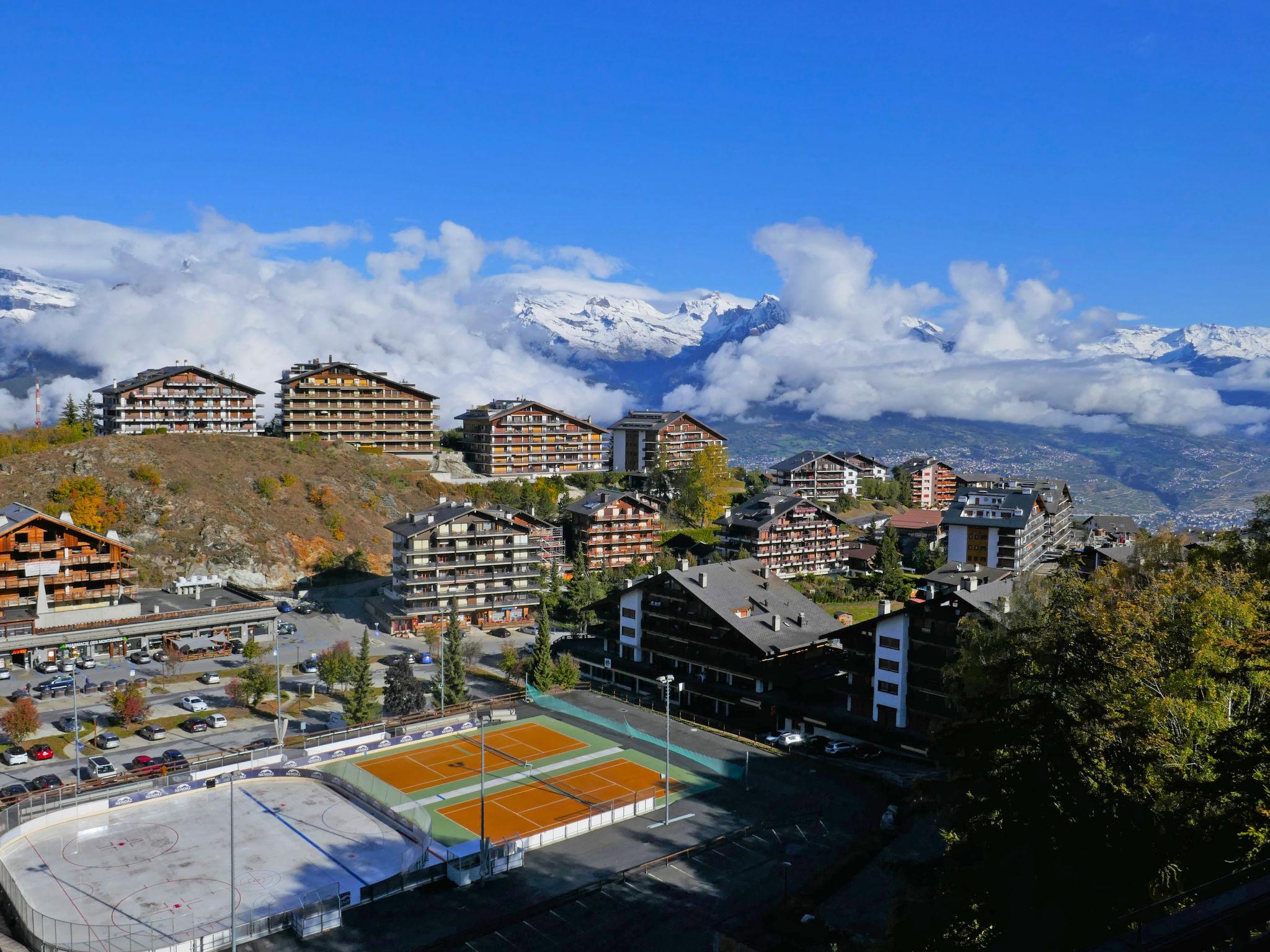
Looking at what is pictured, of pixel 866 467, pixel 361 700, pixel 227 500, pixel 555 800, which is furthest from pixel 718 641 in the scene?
pixel 866 467

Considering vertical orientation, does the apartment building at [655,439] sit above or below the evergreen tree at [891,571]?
above

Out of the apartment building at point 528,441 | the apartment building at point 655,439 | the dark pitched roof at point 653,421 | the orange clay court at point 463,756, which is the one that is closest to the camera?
the orange clay court at point 463,756

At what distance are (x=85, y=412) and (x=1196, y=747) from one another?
131 metres

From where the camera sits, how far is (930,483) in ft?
465

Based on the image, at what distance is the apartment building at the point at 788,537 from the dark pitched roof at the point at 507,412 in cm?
3421

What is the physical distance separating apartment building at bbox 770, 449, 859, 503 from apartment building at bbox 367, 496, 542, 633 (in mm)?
56702

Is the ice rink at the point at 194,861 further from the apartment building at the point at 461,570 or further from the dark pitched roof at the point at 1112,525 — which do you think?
the dark pitched roof at the point at 1112,525

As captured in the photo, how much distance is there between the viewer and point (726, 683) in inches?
2141

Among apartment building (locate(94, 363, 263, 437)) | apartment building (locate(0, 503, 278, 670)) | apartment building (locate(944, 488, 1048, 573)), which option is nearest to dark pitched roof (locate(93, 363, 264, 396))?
apartment building (locate(94, 363, 263, 437))

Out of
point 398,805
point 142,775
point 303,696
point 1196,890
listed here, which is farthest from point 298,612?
point 1196,890

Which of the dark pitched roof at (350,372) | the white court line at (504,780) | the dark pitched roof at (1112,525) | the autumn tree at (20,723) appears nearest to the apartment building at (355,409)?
the dark pitched roof at (350,372)

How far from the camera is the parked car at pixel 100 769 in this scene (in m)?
41.5

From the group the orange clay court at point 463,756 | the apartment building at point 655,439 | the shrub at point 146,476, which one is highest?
the apartment building at point 655,439

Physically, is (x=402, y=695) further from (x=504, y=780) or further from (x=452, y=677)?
(x=504, y=780)
